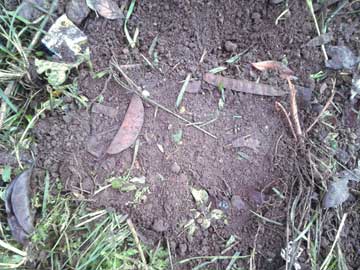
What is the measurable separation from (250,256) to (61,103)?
956 millimetres

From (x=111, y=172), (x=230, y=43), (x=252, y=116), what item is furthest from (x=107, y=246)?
(x=230, y=43)

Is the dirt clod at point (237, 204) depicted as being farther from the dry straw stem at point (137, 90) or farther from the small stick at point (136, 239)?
the small stick at point (136, 239)

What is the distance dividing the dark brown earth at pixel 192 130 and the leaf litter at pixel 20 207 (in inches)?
4.3

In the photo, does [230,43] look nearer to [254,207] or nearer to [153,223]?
[254,207]

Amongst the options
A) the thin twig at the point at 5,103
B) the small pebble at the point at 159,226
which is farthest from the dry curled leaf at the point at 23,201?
the small pebble at the point at 159,226

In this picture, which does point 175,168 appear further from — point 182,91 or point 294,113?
point 294,113

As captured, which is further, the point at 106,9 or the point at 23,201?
the point at 106,9

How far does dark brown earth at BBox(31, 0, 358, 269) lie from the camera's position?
5.68 feet

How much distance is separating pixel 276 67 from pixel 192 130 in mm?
445

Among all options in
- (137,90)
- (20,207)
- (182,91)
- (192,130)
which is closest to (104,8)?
(137,90)

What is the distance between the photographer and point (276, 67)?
73.3 inches

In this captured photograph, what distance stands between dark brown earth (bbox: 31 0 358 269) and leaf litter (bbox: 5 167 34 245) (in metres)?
0.11

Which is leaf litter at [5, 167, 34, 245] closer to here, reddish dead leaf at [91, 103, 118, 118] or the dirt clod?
reddish dead leaf at [91, 103, 118, 118]

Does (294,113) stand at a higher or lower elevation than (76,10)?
lower
